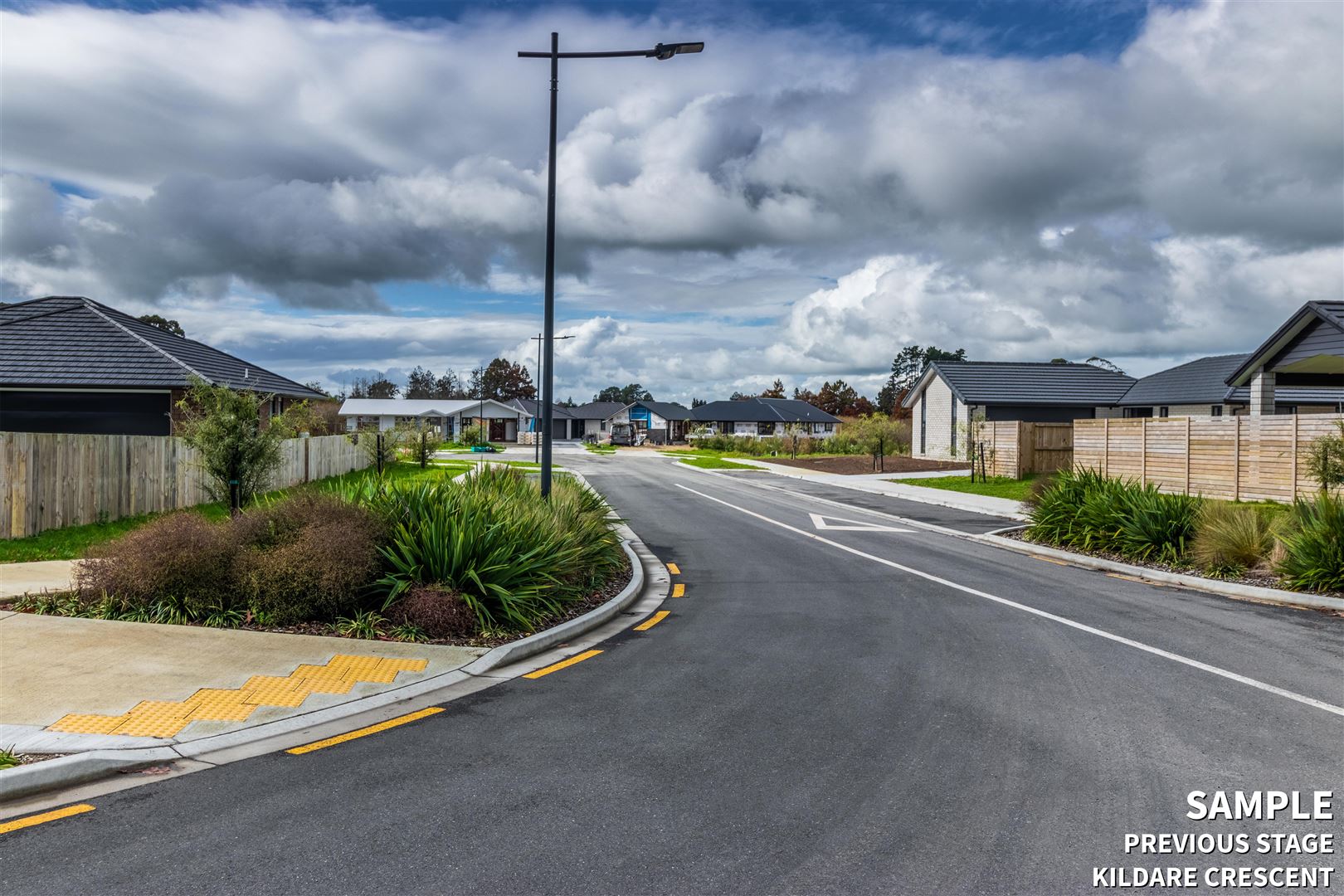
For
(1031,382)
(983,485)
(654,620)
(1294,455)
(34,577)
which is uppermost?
(1031,382)

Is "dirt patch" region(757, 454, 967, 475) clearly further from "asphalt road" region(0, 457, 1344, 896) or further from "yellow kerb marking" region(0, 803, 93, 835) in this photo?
"yellow kerb marking" region(0, 803, 93, 835)

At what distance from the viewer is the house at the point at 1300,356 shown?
2048cm

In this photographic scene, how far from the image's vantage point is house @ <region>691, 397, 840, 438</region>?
9412cm

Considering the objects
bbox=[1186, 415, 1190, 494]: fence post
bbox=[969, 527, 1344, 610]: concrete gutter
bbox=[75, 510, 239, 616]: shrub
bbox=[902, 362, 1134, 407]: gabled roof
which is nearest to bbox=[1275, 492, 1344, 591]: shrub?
bbox=[969, 527, 1344, 610]: concrete gutter

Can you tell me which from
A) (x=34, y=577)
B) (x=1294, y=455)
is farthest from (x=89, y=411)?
(x=1294, y=455)

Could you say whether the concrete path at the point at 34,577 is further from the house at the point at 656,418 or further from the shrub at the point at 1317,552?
the house at the point at 656,418

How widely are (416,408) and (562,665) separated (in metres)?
86.3

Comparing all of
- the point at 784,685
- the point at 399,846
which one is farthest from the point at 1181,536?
the point at 399,846

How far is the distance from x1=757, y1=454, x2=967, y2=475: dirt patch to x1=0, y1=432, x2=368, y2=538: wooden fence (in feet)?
87.5

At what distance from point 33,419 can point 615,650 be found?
24.1 meters

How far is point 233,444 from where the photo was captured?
1270cm

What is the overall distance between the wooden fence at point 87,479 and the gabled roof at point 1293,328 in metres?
23.2

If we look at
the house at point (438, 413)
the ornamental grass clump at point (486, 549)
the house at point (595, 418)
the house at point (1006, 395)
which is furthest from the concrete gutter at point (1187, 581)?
the house at point (595, 418)

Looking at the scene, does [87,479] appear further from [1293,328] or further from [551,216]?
[1293,328]
